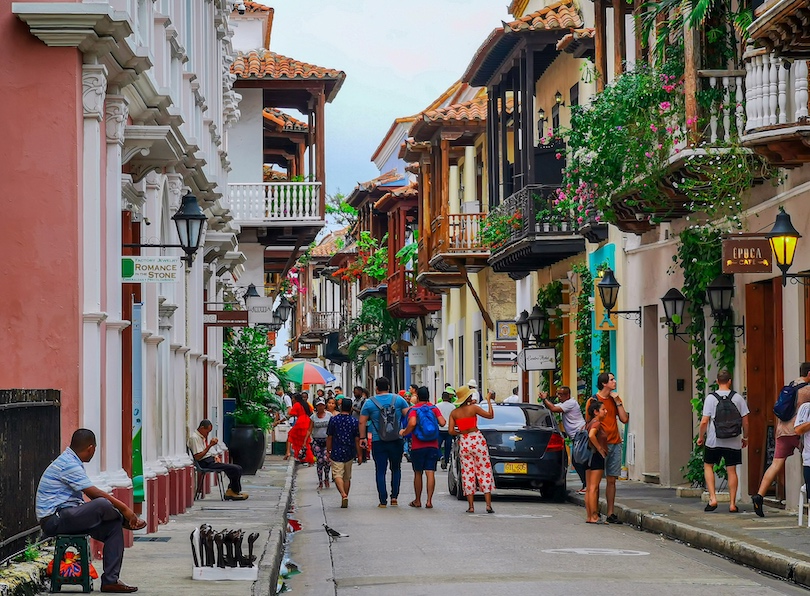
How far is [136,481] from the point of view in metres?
16.3

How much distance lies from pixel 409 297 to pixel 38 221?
39.4 metres

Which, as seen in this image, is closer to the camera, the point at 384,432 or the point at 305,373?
the point at 384,432

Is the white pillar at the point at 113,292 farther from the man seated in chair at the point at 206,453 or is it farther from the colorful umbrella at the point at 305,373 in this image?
the colorful umbrella at the point at 305,373

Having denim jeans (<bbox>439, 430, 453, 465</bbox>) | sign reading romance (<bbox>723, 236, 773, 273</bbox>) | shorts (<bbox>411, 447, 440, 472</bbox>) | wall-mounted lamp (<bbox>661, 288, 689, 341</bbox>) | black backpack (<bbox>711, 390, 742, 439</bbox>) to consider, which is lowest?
denim jeans (<bbox>439, 430, 453, 465</bbox>)

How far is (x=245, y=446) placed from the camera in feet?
103

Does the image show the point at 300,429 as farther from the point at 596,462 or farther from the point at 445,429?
the point at 596,462

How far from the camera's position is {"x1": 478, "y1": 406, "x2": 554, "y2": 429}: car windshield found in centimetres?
2405

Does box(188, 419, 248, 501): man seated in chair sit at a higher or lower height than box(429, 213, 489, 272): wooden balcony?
lower

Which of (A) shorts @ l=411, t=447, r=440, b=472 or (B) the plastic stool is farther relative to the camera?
(A) shorts @ l=411, t=447, r=440, b=472

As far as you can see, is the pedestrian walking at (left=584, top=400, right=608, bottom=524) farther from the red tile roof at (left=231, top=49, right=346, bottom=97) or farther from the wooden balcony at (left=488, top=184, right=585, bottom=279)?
the red tile roof at (left=231, top=49, right=346, bottom=97)

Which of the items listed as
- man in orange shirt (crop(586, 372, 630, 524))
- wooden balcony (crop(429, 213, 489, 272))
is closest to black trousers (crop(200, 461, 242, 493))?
man in orange shirt (crop(586, 372, 630, 524))

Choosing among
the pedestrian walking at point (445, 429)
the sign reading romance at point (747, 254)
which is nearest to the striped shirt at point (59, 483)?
the sign reading romance at point (747, 254)

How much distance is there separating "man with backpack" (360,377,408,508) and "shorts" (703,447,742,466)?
5189mm

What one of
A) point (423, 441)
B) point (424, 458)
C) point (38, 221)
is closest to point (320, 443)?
point (424, 458)
